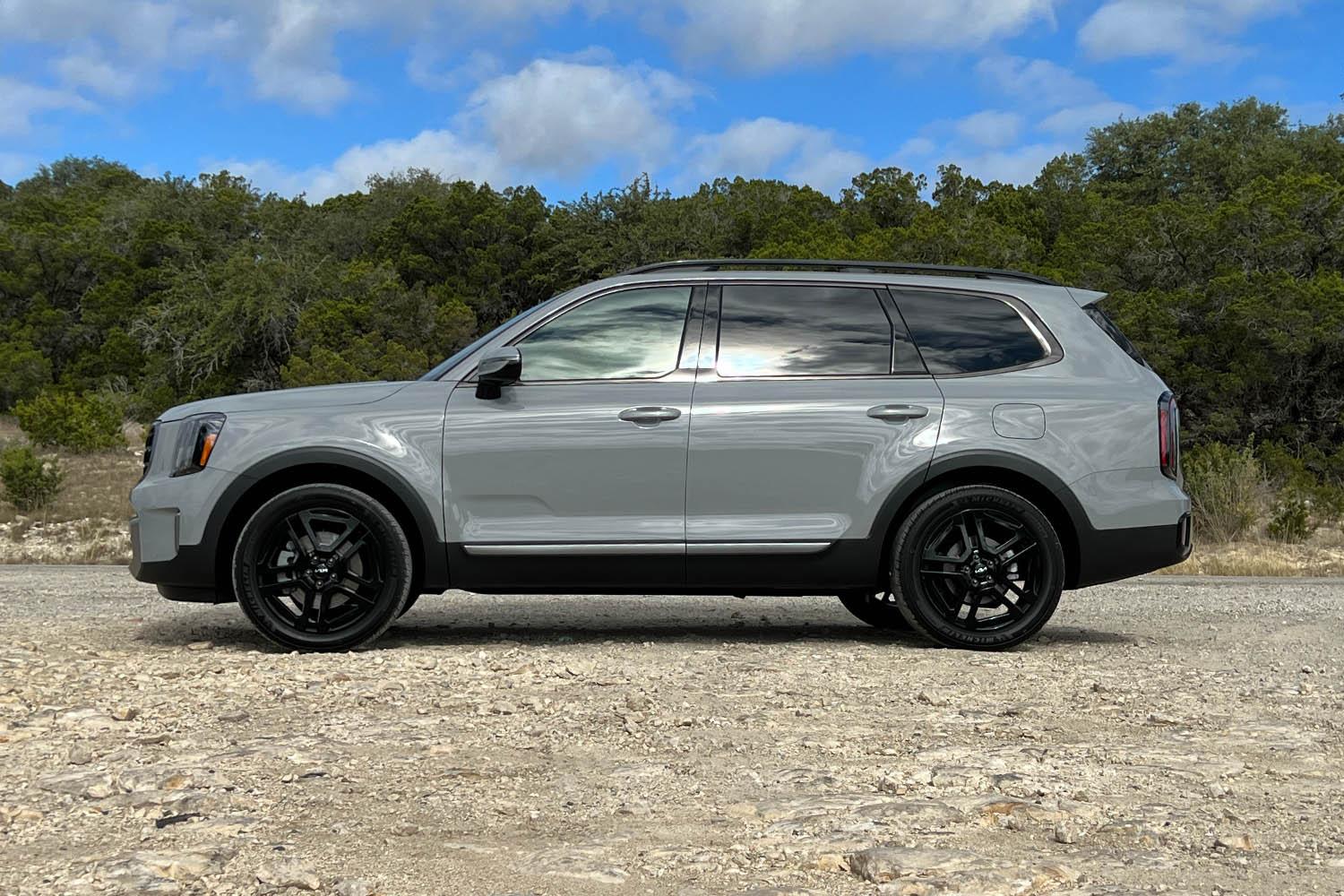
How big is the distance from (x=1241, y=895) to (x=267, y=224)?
183ft

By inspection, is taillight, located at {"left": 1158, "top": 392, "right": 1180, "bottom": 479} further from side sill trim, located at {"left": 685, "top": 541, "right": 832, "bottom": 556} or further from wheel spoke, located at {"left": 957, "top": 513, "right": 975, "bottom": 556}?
side sill trim, located at {"left": 685, "top": 541, "right": 832, "bottom": 556}

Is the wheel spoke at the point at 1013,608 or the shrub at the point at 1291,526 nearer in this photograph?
the wheel spoke at the point at 1013,608

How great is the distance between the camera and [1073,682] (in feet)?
19.2

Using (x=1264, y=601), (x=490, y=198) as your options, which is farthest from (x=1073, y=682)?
(x=490, y=198)

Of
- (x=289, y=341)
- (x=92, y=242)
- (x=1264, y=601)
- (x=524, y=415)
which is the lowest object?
(x=1264, y=601)

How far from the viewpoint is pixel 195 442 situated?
6562 millimetres

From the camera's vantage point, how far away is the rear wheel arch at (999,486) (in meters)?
6.57

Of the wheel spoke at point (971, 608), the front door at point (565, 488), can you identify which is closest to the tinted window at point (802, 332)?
the front door at point (565, 488)

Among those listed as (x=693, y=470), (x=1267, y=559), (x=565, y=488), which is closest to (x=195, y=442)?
(x=565, y=488)

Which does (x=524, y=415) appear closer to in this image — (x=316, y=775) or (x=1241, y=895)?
(x=316, y=775)

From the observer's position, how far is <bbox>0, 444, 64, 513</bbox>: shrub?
62.2ft

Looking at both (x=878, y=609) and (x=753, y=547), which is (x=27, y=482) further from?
(x=753, y=547)

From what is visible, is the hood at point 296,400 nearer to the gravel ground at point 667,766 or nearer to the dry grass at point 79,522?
the gravel ground at point 667,766

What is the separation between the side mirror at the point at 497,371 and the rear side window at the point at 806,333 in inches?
38.7
